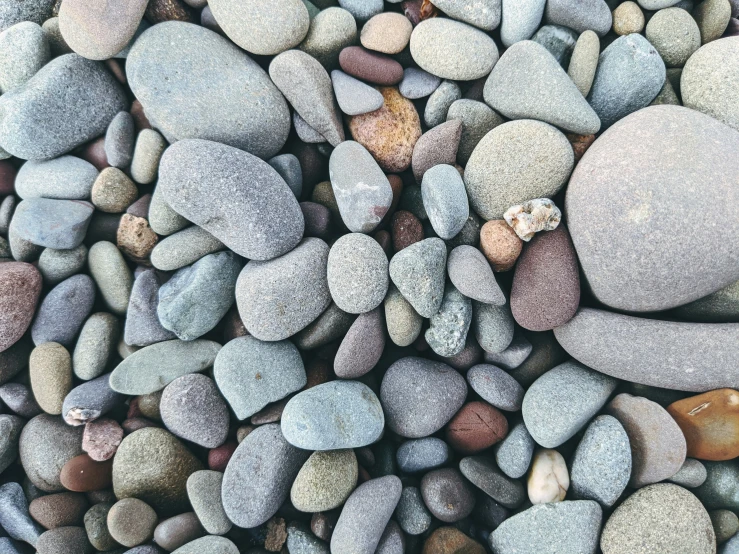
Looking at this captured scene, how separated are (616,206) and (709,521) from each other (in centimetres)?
111

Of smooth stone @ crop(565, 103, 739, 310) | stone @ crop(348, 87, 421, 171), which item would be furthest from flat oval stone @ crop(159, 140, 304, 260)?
smooth stone @ crop(565, 103, 739, 310)

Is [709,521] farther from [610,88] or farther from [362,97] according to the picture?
[362,97]

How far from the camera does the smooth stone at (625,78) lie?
5.29ft

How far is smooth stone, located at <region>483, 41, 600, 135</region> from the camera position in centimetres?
158

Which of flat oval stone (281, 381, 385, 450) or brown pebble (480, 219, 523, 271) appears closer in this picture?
flat oval stone (281, 381, 385, 450)

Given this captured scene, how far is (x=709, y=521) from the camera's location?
1483mm

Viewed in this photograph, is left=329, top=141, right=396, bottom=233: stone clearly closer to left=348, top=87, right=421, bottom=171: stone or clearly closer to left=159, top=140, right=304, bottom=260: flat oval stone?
left=348, top=87, right=421, bottom=171: stone

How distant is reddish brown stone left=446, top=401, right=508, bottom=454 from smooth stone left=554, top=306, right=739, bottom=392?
15.6 inches

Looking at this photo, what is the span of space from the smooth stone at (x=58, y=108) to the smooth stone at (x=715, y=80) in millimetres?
2260

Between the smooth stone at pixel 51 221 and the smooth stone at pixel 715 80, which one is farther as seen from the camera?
the smooth stone at pixel 51 221

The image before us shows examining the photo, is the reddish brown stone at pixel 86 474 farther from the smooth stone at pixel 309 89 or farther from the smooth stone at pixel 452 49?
the smooth stone at pixel 452 49

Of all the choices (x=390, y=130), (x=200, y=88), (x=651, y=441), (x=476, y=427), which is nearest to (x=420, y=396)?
(x=476, y=427)

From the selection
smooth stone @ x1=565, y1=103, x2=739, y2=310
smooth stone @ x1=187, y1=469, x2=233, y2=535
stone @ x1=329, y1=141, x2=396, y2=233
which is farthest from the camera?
stone @ x1=329, y1=141, x2=396, y2=233

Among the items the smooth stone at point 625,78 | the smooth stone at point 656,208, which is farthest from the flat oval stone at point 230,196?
the smooth stone at point 625,78
